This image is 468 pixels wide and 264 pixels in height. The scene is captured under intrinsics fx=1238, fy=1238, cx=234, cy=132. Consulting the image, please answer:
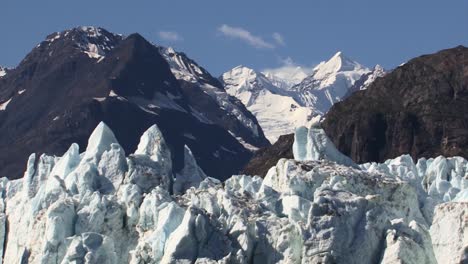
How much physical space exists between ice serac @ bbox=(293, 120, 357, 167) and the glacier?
0.10m

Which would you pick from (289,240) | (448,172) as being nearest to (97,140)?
(289,240)

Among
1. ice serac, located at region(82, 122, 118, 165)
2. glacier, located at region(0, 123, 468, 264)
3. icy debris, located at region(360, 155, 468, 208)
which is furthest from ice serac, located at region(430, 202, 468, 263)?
ice serac, located at region(82, 122, 118, 165)

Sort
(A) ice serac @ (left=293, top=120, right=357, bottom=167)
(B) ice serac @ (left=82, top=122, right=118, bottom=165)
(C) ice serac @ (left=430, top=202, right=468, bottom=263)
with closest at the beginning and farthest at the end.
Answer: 1. (C) ice serac @ (left=430, top=202, right=468, bottom=263)
2. (B) ice serac @ (left=82, top=122, right=118, bottom=165)
3. (A) ice serac @ (left=293, top=120, right=357, bottom=167)

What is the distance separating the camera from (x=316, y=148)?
3907 inches

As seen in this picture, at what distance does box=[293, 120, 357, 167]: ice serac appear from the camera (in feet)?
324

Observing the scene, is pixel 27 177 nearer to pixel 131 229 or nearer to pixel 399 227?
pixel 131 229

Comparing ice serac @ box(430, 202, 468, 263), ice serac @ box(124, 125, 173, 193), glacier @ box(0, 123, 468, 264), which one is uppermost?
ice serac @ box(124, 125, 173, 193)

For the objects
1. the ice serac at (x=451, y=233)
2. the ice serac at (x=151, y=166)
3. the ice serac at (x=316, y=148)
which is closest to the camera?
the ice serac at (x=451, y=233)

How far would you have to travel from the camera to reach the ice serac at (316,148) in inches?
3883

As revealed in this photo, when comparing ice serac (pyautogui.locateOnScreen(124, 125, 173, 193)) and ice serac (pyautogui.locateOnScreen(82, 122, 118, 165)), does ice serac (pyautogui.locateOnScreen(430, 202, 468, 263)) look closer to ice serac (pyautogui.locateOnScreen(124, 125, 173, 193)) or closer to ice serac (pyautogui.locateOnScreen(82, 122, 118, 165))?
ice serac (pyautogui.locateOnScreen(124, 125, 173, 193))

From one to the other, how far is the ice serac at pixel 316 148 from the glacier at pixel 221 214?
0.10m

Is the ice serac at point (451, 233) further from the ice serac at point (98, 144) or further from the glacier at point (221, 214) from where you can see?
the ice serac at point (98, 144)

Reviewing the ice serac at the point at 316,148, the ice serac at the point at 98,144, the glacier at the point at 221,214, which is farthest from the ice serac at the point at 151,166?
the ice serac at the point at 316,148

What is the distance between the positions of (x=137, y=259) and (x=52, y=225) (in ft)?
28.3
